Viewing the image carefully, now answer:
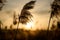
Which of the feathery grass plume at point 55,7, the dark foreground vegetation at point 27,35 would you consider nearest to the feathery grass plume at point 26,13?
the dark foreground vegetation at point 27,35

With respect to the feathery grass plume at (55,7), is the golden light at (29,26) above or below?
below

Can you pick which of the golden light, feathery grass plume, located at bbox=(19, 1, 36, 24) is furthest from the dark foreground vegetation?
feathery grass plume, located at bbox=(19, 1, 36, 24)

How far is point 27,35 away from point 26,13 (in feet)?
1.10

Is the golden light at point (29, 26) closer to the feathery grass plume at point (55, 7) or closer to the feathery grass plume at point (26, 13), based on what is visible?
the feathery grass plume at point (26, 13)

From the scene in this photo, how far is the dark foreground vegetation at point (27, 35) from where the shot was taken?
7.99 feet

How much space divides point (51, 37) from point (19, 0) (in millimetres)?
742

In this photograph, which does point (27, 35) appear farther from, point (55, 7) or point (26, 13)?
point (55, 7)

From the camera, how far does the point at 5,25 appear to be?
251 centimetres

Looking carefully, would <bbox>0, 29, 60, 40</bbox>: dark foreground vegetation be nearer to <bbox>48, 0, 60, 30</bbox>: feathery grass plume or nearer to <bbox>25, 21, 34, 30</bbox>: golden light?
<bbox>25, 21, 34, 30</bbox>: golden light

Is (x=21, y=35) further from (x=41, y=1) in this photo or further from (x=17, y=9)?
(x=41, y=1)

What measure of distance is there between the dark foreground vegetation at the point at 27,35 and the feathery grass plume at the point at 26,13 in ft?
Result: 0.59

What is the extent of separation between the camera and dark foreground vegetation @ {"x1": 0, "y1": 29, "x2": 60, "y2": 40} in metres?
2.44

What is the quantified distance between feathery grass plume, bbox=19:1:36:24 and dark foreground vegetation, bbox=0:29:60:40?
0.59 feet

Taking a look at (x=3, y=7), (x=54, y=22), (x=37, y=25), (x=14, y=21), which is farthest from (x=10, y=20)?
(x=54, y=22)
